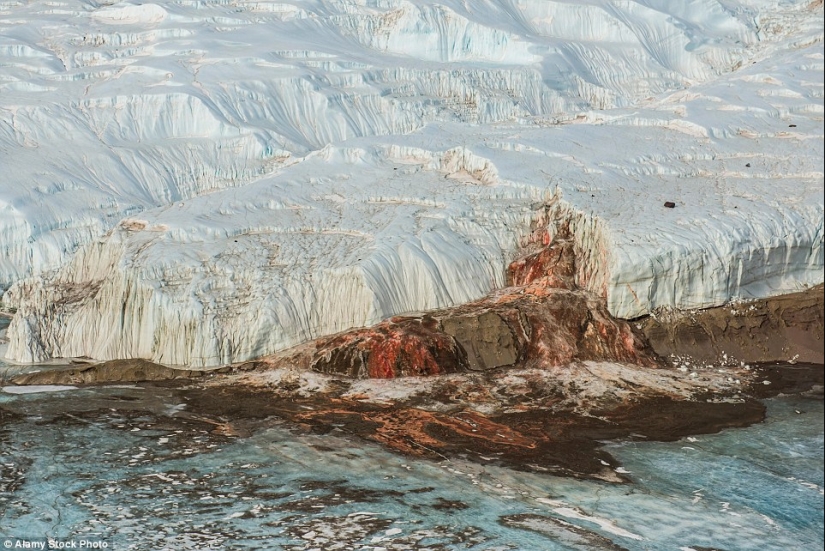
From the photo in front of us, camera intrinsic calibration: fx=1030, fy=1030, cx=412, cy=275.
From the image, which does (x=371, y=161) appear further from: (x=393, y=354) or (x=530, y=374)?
(x=530, y=374)

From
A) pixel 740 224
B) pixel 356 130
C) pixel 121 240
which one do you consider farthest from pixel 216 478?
pixel 356 130

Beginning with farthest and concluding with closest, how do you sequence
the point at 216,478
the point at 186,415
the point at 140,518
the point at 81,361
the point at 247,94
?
the point at 247,94 < the point at 81,361 < the point at 186,415 < the point at 216,478 < the point at 140,518

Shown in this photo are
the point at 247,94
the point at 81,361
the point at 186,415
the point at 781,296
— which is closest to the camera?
the point at 186,415

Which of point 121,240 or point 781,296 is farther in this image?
point 121,240

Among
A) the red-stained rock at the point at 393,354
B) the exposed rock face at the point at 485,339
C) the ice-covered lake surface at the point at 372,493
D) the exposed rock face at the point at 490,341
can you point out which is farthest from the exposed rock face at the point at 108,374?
the exposed rock face at the point at 485,339

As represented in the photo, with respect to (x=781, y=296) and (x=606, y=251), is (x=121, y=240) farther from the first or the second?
(x=781, y=296)

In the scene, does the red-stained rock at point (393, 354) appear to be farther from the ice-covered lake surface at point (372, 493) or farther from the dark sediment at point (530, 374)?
the ice-covered lake surface at point (372, 493)
